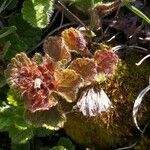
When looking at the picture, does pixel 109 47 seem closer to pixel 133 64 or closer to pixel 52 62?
pixel 133 64

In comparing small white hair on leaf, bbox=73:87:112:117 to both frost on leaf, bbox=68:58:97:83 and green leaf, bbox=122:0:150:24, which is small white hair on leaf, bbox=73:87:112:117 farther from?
green leaf, bbox=122:0:150:24

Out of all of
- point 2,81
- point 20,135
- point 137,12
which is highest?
point 137,12

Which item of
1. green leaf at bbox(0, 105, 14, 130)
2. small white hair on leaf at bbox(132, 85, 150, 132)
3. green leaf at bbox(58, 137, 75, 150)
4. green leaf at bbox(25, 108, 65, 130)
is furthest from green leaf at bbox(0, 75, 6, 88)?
small white hair on leaf at bbox(132, 85, 150, 132)

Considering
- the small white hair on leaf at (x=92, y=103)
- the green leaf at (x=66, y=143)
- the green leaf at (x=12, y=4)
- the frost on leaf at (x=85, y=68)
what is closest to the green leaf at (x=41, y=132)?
the green leaf at (x=66, y=143)

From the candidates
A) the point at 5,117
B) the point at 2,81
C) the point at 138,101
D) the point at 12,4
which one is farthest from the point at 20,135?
the point at 12,4

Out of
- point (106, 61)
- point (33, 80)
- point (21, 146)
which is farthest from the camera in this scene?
point (21, 146)

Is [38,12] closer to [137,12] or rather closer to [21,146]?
[137,12]

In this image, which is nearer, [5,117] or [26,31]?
[5,117]
